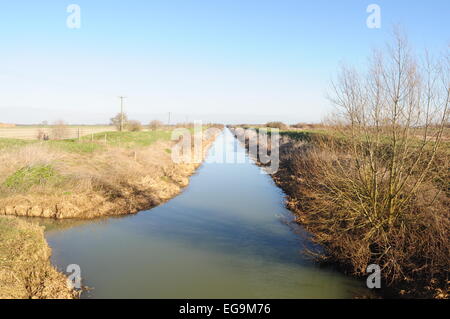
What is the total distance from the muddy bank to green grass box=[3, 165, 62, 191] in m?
0.34

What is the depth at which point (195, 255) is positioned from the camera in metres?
11.1

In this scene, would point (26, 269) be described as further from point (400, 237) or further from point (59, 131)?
point (59, 131)

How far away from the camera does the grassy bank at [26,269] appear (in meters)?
7.68

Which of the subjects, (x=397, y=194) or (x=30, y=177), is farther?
(x=30, y=177)

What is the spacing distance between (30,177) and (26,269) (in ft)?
34.0

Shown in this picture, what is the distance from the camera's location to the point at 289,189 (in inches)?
860

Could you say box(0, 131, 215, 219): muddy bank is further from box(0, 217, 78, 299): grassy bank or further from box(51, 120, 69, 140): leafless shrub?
box(51, 120, 69, 140): leafless shrub

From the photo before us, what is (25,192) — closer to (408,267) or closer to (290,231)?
(290,231)

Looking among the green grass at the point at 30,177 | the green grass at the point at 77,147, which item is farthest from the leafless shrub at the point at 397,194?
the green grass at the point at 77,147

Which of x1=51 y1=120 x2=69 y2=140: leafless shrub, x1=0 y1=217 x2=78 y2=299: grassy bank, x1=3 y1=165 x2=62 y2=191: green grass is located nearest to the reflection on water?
x1=0 y1=217 x2=78 y2=299: grassy bank

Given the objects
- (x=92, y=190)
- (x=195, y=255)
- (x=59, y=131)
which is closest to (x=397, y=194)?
(x=195, y=255)

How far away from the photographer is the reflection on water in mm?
8828

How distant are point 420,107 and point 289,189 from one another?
13.7m
